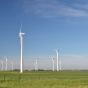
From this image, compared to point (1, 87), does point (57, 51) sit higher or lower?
higher

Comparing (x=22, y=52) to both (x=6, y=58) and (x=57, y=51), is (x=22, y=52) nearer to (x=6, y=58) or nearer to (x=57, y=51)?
(x=57, y=51)

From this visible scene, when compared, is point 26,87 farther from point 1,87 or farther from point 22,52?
point 22,52

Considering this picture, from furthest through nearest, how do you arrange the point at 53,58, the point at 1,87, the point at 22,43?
the point at 53,58 < the point at 22,43 < the point at 1,87

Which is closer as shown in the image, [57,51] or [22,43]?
[22,43]

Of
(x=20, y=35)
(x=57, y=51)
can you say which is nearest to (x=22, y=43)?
(x=20, y=35)

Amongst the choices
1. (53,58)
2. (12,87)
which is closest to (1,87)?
(12,87)

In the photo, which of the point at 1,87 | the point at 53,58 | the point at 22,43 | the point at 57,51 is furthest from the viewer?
the point at 53,58

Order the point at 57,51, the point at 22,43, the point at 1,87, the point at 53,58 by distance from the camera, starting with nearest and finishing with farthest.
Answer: the point at 1,87 < the point at 22,43 < the point at 57,51 < the point at 53,58

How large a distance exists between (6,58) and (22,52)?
57.8m

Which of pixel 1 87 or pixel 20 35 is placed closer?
pixel 1 87

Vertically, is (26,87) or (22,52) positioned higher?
(22,52)

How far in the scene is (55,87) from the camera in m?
38.3

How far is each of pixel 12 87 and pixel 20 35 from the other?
75418mm

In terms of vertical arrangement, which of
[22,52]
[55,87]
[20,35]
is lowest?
[55,87]
